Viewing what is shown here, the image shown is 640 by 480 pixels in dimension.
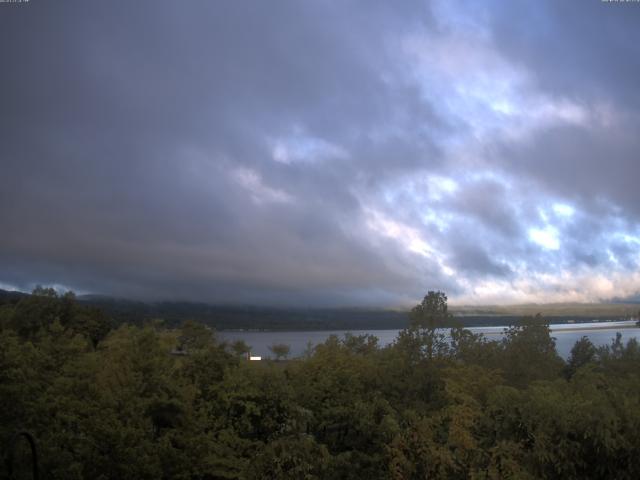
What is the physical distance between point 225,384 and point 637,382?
824cm

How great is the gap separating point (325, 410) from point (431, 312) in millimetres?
3539

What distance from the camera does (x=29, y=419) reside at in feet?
31.2

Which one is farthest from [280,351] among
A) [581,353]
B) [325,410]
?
[581,353]

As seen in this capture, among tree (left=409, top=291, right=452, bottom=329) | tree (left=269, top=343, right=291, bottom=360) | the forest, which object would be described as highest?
tree (left=409, top=291, right=452, bottom=329)

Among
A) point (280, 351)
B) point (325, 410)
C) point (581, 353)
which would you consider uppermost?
point (280, 351)

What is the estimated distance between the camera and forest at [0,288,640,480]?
881 centimetres

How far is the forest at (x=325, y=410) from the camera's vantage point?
8.81 metres

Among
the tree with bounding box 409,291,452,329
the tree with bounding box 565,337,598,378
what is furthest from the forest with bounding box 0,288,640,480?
the tree with bounding box 565,337,598,378

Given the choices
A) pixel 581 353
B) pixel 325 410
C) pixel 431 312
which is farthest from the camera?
pixel 581 353

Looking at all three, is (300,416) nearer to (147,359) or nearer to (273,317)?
(147,359)

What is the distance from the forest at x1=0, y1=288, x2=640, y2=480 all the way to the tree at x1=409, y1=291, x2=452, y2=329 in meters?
0.03

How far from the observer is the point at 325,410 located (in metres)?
11.1

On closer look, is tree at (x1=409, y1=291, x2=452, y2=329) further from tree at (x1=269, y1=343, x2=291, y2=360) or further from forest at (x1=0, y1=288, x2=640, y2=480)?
tree at (x1=269, y1=343, x2=291, y2=360)

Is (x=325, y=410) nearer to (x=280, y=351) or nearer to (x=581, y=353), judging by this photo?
(x=280, y=351)
